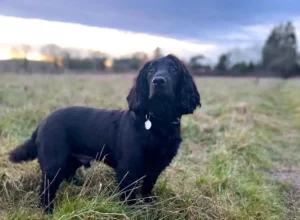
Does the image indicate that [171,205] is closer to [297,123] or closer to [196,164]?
[196,164]

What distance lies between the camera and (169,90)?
3797mm

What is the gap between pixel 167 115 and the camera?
13.0ft

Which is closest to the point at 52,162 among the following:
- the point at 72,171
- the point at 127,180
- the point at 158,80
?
the point at 72,171

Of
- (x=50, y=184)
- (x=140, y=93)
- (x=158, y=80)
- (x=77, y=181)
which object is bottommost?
(x=77, y=181)

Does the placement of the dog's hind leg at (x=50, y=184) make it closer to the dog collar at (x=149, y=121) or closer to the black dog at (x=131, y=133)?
the black dog at (x=131, y=133)

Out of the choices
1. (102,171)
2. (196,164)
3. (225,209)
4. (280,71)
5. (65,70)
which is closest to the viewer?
(225,209)

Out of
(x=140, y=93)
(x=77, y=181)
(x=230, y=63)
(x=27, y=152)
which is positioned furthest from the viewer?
(x=230, y=63)

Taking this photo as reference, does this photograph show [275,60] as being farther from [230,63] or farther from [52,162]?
[52,162]

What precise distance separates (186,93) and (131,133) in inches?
28.6

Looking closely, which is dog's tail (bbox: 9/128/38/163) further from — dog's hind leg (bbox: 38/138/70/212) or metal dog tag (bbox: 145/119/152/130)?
metal dog tag (bbox: 145/119/152/130)

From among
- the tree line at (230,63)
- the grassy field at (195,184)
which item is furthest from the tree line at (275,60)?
the grassy field at (195,184)

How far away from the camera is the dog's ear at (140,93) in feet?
13.0

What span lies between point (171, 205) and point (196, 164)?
2267mm

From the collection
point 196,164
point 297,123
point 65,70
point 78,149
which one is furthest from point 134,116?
point 65,70
